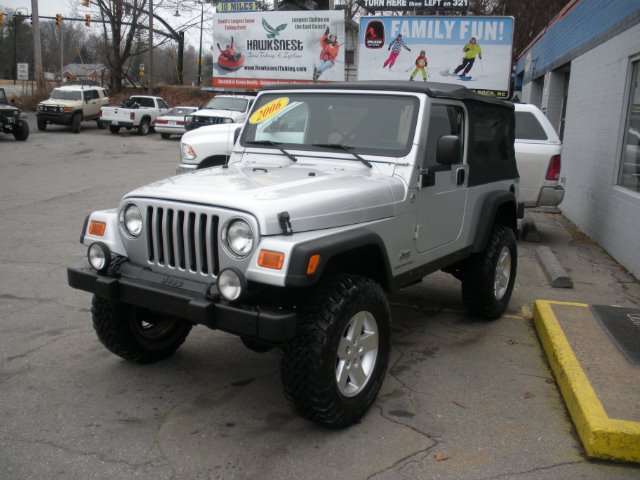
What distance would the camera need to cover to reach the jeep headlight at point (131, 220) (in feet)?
12.7

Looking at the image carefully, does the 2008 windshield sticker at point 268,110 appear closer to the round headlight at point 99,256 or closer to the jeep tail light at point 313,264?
the round headlight at point 99,256

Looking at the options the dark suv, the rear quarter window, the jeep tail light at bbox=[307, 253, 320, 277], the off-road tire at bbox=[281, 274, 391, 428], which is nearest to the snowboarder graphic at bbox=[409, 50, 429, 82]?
the rear quarter window

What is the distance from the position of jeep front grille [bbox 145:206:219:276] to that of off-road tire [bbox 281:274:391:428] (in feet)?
2.03

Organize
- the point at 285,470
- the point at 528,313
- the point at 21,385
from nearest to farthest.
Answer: the point at 285,470, the point at 21,385, the point at 528,313

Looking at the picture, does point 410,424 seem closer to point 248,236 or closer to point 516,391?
point 516,391

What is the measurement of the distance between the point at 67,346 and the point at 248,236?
2.34 meters

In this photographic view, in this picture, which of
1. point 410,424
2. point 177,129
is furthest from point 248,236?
point 177,129

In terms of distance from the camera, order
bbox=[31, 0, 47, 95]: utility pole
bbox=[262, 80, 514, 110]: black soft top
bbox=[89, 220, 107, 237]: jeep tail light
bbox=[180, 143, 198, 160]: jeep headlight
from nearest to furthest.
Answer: bbox=[89, 220, 107, 237]: jeep tail light < bbox=[262, 80, 514, 110]: black soft top < bbox=[180, 143, 198, 160]: jeep headlight < bbox=[31, 0, 47, 95]: utility pole

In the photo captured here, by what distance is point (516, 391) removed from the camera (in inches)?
173

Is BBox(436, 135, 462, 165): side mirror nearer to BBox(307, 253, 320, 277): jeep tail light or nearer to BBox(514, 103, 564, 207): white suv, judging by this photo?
BBox(307, 253, 320, 277): jeep tail light

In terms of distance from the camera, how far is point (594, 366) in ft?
14.1

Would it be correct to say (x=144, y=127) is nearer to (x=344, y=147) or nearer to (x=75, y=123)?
(x=75, y=123)

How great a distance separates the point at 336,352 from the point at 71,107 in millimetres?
27198

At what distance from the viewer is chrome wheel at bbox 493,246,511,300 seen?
5.85 metres
